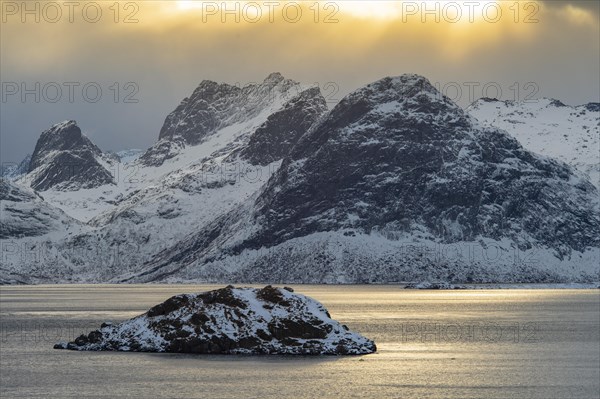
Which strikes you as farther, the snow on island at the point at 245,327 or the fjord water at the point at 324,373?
the snow on island at the point at 245,327

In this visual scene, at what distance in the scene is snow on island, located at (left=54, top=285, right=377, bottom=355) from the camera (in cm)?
11956

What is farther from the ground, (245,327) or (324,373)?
(245,327)

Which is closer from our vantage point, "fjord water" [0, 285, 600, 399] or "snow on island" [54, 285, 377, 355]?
"fjord water" [0, 285, 600, 399]

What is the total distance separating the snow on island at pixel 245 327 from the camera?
392 ft

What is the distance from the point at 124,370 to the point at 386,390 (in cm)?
2718

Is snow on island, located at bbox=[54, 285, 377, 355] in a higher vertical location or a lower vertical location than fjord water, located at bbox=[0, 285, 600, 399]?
higher

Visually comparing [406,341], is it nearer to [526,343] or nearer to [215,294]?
[526,343]

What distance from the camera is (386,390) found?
94.3 meters

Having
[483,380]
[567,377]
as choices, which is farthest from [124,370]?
[567,377]

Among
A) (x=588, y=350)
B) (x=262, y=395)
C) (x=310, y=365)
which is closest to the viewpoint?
(x=262, y=395)

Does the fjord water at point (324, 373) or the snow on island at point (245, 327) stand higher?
the snow on island at point (245, 327)

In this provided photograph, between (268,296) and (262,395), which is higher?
(268,296)

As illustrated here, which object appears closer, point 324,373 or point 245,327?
point 324,373

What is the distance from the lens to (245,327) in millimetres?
120938
